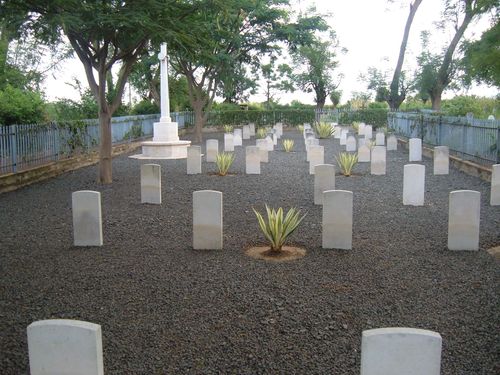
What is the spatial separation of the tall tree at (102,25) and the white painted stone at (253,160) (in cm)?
392

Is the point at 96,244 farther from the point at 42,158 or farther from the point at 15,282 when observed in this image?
the point at 42,158

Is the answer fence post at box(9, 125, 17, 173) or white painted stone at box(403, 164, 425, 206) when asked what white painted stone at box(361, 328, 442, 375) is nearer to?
white painted stone at box(403, 164, 425, 206)

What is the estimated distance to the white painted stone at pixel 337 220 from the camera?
288 inches

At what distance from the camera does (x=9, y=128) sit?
1369 cm

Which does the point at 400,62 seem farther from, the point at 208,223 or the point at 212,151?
the point at 208,223

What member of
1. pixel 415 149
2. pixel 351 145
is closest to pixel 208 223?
pixel 415 149

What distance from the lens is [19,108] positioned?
1584 centimetres

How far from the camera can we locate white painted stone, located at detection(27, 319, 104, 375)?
3.00 m

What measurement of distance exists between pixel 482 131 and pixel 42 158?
1275 cm

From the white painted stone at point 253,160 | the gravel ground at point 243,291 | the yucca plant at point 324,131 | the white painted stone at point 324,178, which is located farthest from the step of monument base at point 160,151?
the yucca plant at point 324,131

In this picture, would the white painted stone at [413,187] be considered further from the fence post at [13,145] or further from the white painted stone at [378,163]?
the fence post at [13,145]

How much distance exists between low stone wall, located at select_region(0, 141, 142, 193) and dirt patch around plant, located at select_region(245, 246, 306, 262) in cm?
815

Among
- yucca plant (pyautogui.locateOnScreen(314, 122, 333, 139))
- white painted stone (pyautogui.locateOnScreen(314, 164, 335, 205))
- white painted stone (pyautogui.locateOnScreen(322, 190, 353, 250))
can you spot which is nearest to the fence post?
white painted stone (pyautogui.locateOnScreen(314, 164, 335, 205))

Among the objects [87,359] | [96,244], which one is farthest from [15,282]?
[87,359]
